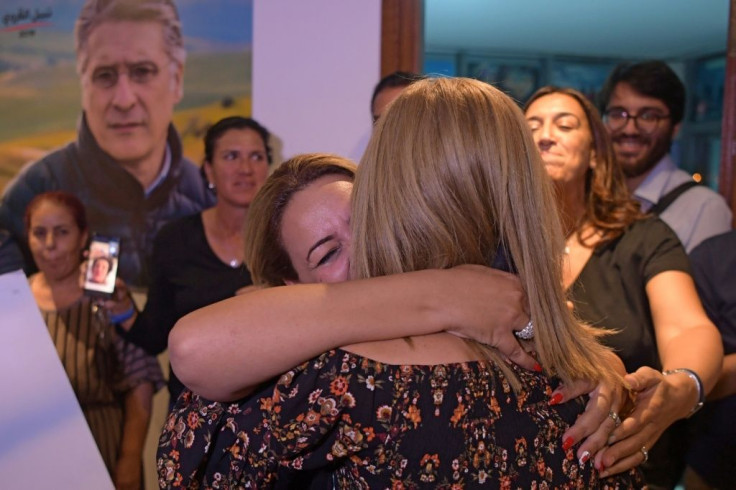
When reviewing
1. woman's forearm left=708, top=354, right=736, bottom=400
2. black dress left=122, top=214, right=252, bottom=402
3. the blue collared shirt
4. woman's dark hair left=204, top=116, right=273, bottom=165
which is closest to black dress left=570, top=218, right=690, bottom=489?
woman's forearm left=708, top=354, right=736, bottom=400

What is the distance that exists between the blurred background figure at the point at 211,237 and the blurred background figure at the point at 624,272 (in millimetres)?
958

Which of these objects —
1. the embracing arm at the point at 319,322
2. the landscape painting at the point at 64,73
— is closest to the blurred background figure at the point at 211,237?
the landscape painting at the point at 64,73

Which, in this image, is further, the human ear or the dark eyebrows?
the human ear

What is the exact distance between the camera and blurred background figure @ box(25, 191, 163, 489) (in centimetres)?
262

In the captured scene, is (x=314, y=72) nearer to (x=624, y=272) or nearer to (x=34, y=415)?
(x=624, y=272)

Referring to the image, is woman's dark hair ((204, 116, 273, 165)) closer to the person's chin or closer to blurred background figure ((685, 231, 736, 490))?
the person's chin

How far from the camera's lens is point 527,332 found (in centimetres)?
105

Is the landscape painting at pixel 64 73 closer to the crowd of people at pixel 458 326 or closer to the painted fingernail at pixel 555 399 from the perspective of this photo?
the crowd of people at pixel 458 326

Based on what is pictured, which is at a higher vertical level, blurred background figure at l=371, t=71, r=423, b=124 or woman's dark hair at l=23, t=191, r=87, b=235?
blurred background figure at l=371, t=71, r=423, b=124

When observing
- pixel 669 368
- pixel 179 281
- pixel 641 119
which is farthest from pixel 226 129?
pixel 669 368

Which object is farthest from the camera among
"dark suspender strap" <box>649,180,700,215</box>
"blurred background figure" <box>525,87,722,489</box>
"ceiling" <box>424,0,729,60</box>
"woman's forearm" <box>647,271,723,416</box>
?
"ceiling" <box>424,0,729,60</box>

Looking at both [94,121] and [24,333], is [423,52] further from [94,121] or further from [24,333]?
[24,333]

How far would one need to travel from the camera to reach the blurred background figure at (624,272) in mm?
1684

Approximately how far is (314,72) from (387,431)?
1.99m
